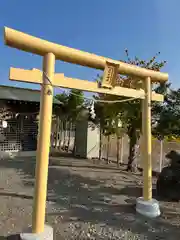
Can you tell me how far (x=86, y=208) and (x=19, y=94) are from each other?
8.43 meters

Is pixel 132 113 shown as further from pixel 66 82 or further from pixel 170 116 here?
pixel 66 82

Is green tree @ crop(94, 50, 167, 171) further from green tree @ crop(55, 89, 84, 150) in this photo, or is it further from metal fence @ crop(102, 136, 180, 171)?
green tree @ crop(55, 89, 84, 150)

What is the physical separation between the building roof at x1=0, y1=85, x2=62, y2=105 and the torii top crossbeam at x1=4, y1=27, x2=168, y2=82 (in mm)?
7315

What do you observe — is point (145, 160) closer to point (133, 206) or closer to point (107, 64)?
point (133, 206)

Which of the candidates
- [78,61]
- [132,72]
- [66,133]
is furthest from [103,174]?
[66,133]

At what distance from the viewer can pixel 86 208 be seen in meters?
4.25

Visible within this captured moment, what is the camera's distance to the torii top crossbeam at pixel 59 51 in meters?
2.77

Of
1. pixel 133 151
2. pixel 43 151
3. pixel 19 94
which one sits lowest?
pixel 133 151

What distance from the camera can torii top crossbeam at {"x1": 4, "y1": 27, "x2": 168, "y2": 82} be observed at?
2.77 metres

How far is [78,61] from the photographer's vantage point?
136 inches

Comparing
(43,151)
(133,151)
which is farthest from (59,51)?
(133,151)

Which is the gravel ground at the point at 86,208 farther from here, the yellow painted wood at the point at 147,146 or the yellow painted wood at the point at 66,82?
the yellow painted wood at the point at 66,82

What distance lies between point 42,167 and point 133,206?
246 cm

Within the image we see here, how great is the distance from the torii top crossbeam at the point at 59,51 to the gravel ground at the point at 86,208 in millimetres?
2736
